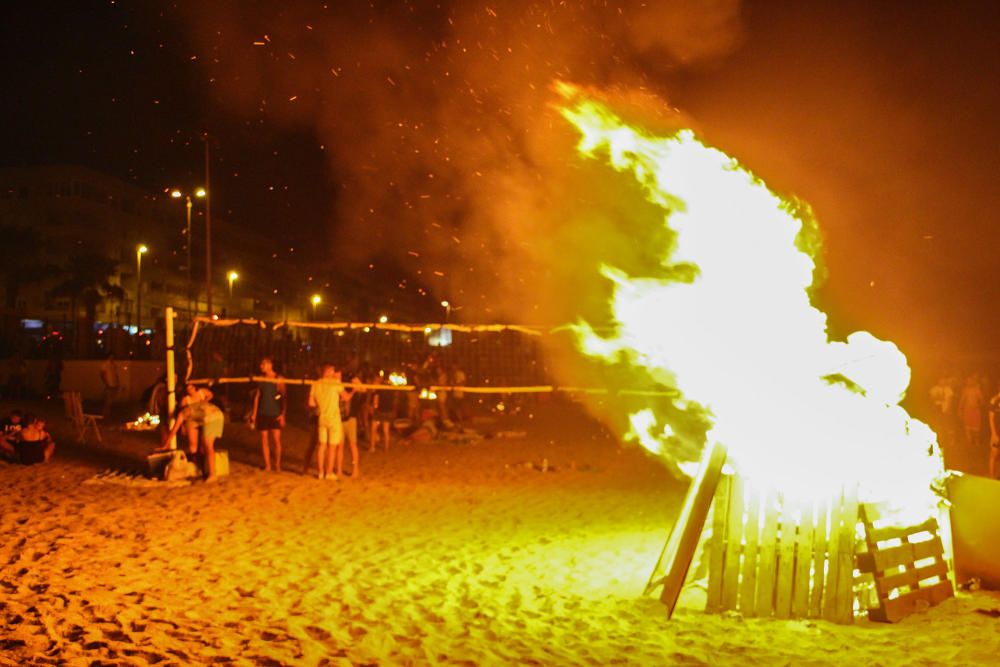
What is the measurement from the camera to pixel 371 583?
7.32 meters

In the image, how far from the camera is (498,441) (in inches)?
730

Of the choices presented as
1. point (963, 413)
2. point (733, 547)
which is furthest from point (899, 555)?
point (963, 413)

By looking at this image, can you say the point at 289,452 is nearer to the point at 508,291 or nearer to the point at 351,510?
the point at 351,510

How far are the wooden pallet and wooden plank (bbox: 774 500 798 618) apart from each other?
59 cm

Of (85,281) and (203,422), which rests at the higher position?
(85,281)

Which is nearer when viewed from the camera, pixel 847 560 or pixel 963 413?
pixel 847 560

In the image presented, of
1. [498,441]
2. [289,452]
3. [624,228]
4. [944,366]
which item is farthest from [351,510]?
[944,366]

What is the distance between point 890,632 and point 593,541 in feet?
11.4

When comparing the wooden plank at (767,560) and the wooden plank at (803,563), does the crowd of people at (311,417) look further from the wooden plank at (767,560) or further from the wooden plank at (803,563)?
the wooden plank at (803,563)

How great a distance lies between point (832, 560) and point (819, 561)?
97mm

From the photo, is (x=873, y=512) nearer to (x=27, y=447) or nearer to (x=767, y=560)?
(x=767, y=560)

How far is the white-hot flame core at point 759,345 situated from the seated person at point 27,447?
10.7 metres

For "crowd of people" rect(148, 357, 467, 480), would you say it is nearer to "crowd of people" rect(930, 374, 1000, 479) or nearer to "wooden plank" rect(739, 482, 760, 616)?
"wooden plank" rect(739, 482, 760, 616)

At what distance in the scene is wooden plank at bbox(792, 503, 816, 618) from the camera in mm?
6426
